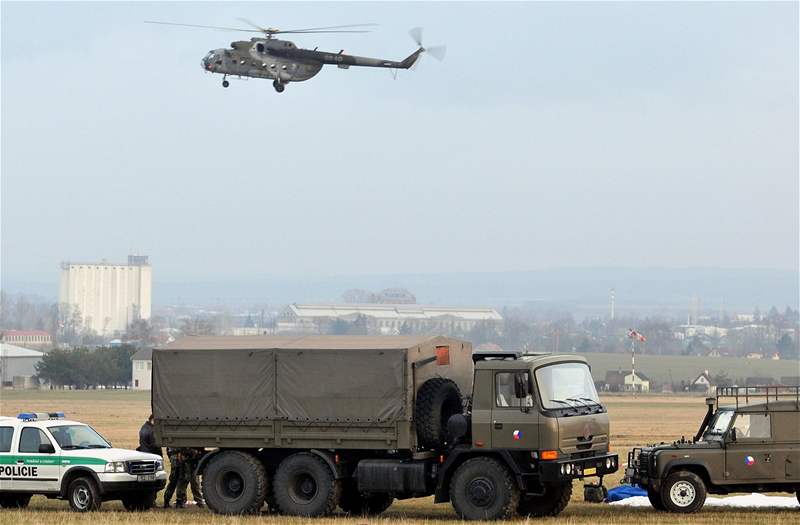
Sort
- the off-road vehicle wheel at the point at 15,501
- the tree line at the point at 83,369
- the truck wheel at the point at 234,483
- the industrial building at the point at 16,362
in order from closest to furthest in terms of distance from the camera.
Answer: the truck wheel at the point at 234,483 → the off-road vehicle wheel at the point at 15,501 → the tree line at the point at 83,369 → the industrial building at the point at 16,362

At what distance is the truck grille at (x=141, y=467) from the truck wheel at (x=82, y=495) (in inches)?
25.5

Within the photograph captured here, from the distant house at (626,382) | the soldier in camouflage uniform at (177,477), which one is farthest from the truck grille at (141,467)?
the distant house at (626,382)

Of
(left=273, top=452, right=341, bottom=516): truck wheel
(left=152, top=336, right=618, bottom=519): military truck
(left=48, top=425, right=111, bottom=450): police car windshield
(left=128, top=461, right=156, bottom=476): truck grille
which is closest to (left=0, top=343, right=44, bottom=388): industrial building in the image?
(left=48, top=425, right=111, bottom=450): police car windshield

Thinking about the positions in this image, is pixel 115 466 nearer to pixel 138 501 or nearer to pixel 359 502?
pixel 138 501

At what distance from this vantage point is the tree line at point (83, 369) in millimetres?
144875

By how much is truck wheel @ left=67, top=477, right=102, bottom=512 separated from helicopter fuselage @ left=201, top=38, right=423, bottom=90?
48833mm

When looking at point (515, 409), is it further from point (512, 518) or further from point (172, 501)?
point (172, 501)

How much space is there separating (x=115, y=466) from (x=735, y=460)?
32.2ft

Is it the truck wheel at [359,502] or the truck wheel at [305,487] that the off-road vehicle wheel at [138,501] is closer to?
the truck wheel at [305,487]

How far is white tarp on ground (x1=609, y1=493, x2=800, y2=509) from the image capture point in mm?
23641

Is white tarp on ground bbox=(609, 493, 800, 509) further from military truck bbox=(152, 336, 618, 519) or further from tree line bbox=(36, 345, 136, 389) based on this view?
tree line bbox=(36, 345, 136, 389)

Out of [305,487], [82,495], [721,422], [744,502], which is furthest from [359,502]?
[744,502]

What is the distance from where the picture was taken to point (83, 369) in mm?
145000

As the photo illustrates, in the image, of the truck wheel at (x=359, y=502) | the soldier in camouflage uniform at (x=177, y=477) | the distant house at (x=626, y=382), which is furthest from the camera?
the distant house at (x=626, y=382)
